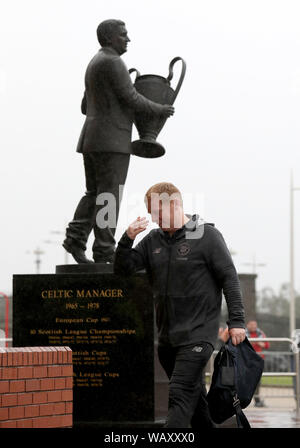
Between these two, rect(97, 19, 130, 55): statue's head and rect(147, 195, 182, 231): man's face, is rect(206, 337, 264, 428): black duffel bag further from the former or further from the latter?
rect(97, 19, 130, 55): statue's head

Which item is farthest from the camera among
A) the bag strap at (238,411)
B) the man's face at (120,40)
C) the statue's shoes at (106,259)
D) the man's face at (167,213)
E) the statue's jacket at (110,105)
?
the man's face at (120,40)

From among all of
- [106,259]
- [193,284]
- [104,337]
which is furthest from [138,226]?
[106,259]

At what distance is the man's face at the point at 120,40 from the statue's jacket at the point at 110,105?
6cm

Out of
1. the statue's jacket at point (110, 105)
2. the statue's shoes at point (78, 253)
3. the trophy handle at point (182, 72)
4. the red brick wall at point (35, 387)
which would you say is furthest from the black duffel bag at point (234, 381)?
the trophy handle at point (182, 72)

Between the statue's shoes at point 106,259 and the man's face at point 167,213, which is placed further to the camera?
the statue's shoes at point 106,259

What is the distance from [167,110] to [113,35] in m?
0.93

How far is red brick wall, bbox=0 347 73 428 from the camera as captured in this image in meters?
5.99

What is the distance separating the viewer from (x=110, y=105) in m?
9.14

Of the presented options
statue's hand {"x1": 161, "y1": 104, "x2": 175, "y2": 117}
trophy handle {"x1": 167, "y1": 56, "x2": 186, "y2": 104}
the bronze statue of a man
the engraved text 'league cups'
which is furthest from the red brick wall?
trophy handle {"x1": 167, "y1": 56, "x2": 186, "y2": 104}

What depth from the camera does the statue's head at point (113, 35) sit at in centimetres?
925

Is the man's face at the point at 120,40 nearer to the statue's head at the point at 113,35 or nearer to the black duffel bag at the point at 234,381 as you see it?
the statue's head at the point at 113,35

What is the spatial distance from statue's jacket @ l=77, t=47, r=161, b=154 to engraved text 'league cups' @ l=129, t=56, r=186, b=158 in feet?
0.60
